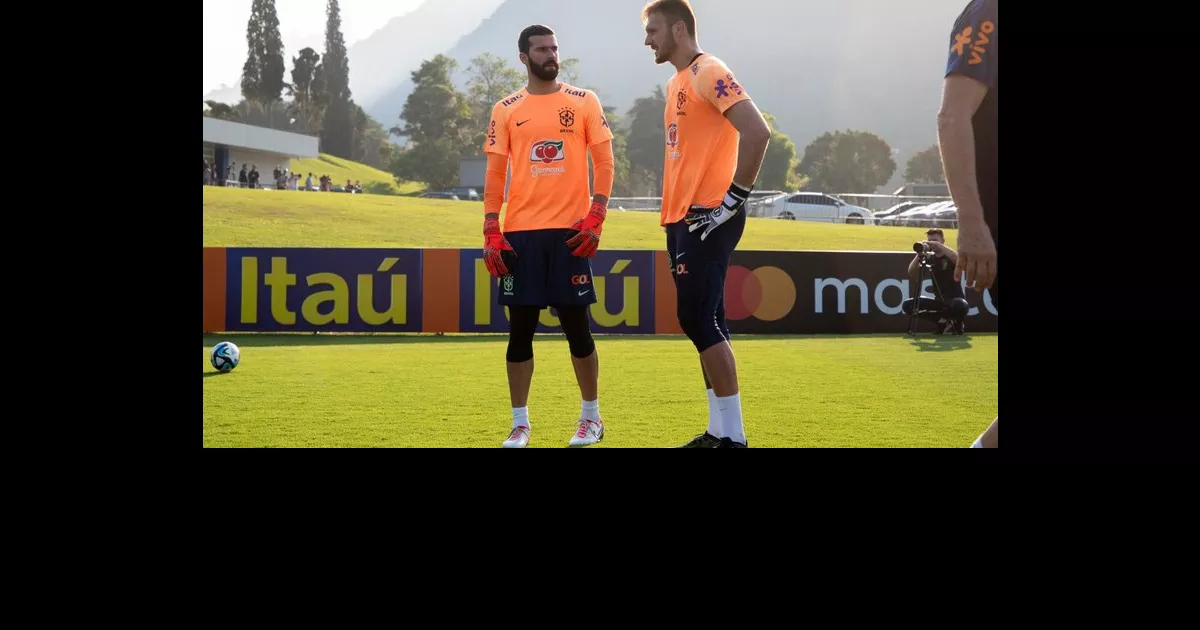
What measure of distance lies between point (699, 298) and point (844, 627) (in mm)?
2848

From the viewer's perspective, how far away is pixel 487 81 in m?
79.1

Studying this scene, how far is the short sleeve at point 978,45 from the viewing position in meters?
3.05

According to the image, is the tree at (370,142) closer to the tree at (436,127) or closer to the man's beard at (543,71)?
the tree at (436,127)

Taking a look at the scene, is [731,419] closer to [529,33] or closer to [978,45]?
[978,45]

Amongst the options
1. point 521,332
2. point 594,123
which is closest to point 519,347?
point 521,332

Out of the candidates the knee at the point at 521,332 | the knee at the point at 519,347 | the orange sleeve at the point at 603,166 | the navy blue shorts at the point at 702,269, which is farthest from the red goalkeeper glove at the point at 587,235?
the navy blue shorts at the point at 702,269

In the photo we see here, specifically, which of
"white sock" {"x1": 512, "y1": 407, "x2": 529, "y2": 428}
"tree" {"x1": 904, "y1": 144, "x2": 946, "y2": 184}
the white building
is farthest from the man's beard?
"tree" {"x1": 904, "y1": 144, "x2": 946, "y2": 184}

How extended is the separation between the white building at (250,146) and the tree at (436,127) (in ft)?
38.6

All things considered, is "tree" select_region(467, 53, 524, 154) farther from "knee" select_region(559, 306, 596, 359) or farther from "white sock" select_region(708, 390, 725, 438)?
"white sock" select_region(708, 390, 725, 438)

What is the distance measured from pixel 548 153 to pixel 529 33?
0.66m
